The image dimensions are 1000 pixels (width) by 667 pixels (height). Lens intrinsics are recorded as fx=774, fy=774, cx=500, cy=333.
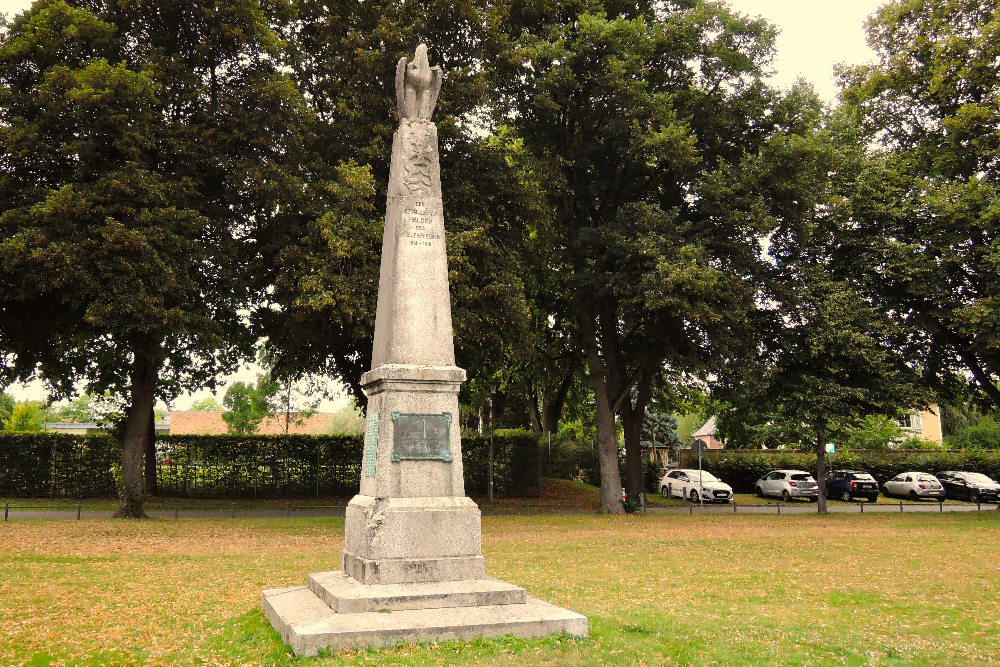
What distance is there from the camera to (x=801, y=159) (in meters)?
23.6

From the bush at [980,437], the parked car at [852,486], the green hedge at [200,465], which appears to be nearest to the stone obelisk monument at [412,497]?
the green hedge at [200,465]

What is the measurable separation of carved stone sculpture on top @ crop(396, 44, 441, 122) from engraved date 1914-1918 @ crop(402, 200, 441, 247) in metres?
1.42

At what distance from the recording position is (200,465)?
110ft

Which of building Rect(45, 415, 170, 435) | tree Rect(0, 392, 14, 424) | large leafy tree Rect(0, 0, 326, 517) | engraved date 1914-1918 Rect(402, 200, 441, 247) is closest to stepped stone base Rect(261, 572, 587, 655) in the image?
engraved date 1914-1918 Rect(402, 200, 441, 247)

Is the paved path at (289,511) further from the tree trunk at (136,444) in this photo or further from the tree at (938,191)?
the tree at (938,191)

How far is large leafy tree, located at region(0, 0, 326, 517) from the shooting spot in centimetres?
1850

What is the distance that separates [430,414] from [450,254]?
1160 cm

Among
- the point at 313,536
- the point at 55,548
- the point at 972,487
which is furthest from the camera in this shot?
the point at 972,487

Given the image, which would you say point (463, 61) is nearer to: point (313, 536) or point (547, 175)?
point (547, 175)

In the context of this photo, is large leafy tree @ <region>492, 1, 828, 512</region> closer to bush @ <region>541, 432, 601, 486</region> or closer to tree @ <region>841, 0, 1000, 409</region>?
tree @ <region>841, 0, 1000, 409</region>

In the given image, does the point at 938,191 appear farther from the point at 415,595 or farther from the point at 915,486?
the point at 415,595

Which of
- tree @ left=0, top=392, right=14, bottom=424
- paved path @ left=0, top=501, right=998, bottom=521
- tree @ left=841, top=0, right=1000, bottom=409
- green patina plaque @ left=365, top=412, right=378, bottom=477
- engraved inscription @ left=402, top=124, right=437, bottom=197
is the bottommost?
paved path @ left=0, top=501, right=998, bottom=521

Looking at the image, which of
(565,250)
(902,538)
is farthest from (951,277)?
(565,250)

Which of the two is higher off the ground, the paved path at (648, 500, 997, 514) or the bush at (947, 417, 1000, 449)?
the bush at (947, 417, 1000, 449)
